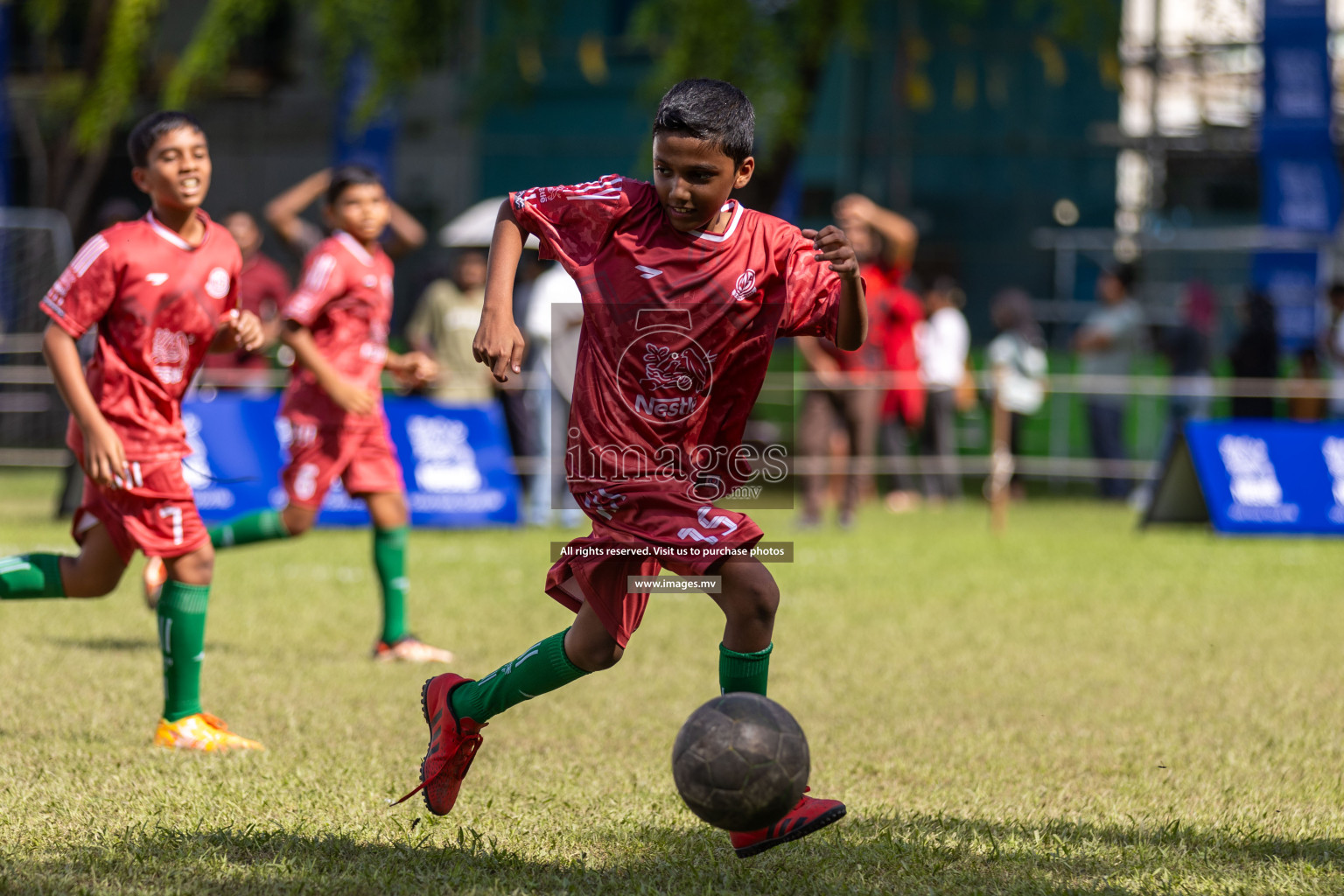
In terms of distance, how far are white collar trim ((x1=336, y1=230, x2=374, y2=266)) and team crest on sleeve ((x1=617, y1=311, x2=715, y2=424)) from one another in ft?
12.6

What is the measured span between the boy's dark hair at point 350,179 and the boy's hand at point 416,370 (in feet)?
3.33

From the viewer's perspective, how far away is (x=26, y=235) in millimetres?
19047

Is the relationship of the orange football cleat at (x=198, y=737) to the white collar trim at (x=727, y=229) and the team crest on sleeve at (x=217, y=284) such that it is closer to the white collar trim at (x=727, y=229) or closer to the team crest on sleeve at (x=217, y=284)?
the team crest on sleeve at (x=217, y=284)

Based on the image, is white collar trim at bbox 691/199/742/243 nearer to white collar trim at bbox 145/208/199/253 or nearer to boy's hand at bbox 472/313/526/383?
boy's hand at bbox 472/313/526/383

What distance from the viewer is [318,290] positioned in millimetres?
7488

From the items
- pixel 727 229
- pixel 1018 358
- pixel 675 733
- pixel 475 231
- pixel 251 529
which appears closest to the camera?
pixel 727 229

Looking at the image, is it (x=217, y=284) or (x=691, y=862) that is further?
(x=217, y=284)

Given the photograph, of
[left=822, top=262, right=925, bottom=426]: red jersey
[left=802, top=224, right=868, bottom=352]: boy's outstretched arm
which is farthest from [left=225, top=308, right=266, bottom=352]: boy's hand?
[left=822, top=262, right=925, bottom=426]: red jersey

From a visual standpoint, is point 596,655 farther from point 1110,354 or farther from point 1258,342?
point 1258,342

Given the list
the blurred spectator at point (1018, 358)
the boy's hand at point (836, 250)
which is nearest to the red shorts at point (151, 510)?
the boy's hand at point (836, 250)

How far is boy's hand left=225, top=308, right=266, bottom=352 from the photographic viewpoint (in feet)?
19.1

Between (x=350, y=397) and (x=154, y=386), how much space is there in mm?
1632

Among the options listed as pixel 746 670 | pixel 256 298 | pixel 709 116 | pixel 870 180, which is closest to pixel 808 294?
pixel 709 116

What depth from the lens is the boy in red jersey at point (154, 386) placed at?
17.7ft
